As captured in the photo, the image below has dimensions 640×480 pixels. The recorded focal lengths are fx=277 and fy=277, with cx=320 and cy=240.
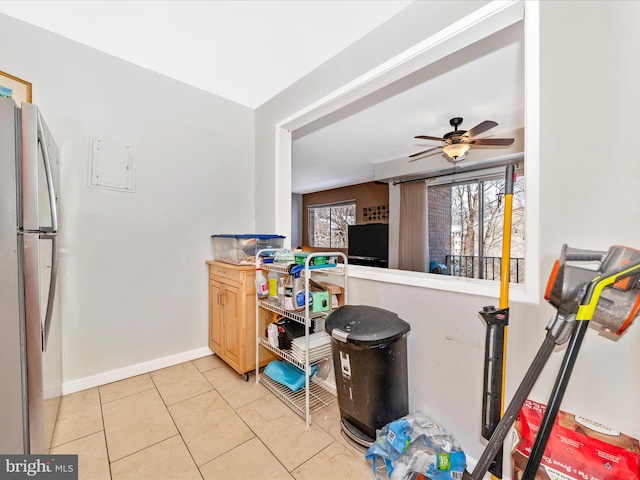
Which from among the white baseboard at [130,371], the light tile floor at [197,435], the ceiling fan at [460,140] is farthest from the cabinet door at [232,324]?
the ceiling fan at [460,140]

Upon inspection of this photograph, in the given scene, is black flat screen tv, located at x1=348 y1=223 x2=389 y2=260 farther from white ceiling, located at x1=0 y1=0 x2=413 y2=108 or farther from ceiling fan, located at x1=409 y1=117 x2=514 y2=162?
white ceiling, located at x1=0 y1=0 x2=413 y2=108

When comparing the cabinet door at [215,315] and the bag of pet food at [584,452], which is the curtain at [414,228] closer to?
the cabinet door at [215,315]

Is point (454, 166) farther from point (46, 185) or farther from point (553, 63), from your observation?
point (46, 185)

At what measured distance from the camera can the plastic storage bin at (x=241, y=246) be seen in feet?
7.33

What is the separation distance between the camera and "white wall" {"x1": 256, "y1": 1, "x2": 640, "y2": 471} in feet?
3.11

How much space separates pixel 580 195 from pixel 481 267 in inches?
163

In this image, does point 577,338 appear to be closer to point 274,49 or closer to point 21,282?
point 21,282

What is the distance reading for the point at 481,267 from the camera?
15.4ft

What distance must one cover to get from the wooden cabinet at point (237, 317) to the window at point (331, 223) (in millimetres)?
4861

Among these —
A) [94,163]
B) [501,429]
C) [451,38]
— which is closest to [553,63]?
[451,38]

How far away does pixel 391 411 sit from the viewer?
145 cm

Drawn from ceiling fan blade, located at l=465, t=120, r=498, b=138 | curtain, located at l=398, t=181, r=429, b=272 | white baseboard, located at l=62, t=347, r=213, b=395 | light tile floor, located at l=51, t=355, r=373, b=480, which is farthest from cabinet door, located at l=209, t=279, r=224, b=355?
curtain, located at l=398, t=181, r=429, b=272

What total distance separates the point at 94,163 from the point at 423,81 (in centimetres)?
273

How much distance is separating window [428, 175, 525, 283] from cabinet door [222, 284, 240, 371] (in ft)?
13.0
